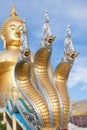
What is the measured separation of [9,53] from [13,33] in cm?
115

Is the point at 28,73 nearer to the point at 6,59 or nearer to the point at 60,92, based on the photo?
the point at 60,92

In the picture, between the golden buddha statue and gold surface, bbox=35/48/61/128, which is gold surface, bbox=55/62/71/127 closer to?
gold surface, bbox=35/48/61/128

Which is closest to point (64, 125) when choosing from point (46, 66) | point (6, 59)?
point (46, 66)

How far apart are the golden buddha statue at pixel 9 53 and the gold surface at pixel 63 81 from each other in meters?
8.44

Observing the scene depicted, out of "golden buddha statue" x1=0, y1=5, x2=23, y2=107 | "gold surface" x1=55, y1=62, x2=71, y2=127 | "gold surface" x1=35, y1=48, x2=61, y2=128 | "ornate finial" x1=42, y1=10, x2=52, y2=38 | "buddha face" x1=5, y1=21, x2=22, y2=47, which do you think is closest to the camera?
"gold surface" x1=35, y1=48, x2=61, y2=128

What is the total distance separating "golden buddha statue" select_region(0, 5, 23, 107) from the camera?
20.0 meters

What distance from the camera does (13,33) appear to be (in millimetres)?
20844

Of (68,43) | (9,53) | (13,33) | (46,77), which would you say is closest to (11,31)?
(13,33)

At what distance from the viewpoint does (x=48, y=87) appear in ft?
35.8

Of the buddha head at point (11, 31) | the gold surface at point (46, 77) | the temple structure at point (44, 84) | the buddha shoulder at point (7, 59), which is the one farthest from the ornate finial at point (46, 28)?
the buddha head at point (11, 31)

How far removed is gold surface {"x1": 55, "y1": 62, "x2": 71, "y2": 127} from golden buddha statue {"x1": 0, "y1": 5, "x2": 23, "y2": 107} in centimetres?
844

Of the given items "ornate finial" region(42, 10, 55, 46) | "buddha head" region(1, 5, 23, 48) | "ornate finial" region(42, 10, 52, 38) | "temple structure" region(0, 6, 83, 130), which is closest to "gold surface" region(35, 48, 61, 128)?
"temple structure" region(0, 6, 83, 130)

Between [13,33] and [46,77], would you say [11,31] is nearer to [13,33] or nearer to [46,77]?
[13,33]

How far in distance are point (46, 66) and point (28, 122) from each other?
1.73 m
